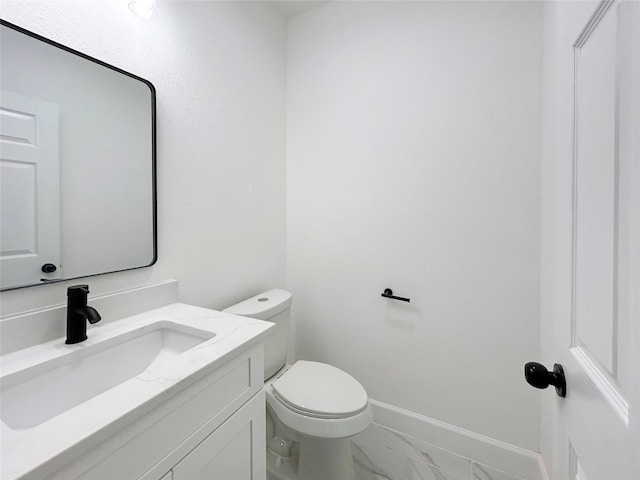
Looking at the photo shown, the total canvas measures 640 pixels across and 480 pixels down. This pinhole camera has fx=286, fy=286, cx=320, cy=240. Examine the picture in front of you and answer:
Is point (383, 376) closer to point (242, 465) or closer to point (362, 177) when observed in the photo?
point (242, 465)

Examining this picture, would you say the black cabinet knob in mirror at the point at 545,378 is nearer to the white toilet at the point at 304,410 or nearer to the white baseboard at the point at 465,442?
the white toilet at the point at 304,410

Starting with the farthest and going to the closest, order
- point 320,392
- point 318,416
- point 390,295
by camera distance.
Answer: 1. point 390,295
2. point 320,392
3. point 318,416

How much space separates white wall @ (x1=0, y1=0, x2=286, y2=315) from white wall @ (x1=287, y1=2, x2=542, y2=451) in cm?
21

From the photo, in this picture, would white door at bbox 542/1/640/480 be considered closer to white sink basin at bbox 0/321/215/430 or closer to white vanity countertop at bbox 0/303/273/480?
white vanity countertop at bbox 0/303/273/480

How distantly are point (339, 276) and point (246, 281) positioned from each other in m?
0.56

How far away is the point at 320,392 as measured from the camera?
50.1 inches

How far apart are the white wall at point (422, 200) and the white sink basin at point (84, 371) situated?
991mm

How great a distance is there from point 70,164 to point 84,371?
24.8 inches

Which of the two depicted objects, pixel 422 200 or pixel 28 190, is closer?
pixel 28 190

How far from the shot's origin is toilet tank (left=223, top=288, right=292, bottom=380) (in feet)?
4.56

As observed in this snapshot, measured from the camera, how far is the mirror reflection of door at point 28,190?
77 centimetres

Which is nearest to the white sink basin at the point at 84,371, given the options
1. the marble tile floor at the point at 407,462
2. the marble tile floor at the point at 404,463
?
→ the marble tile floor at the point at 404,463

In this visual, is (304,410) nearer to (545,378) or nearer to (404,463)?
(404,463)

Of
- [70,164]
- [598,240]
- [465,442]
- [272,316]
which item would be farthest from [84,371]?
[465,442]
